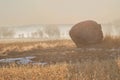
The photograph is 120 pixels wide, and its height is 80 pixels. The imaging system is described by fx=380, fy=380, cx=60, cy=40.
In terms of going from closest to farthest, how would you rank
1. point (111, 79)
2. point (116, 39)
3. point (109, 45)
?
point (111, 79)
point (109, 45)
point (116, 39)

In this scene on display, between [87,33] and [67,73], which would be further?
[87,33]

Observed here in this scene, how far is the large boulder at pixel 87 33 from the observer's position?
3108 centimetres

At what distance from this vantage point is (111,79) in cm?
1259

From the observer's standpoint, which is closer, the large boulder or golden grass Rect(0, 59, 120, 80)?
golden grass Rect(0, 59, 120, 80)

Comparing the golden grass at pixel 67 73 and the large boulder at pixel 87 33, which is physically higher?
the golden grass at pixel 67 73

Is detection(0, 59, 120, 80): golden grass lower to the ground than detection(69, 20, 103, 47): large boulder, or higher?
higher

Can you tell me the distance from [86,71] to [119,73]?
115 centimetres

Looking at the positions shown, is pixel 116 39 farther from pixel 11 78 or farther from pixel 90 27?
pixel 11 78

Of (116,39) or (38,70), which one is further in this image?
(116,39)

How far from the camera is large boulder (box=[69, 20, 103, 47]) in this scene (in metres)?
31.1

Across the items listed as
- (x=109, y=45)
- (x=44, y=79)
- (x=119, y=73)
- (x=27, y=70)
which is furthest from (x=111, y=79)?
(x=109, y=45)

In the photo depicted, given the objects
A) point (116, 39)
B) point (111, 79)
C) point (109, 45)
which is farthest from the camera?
point (116, 39)

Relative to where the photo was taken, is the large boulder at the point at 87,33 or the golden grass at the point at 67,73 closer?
the golden grass at the point at 67,73

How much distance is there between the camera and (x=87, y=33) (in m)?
31.4
